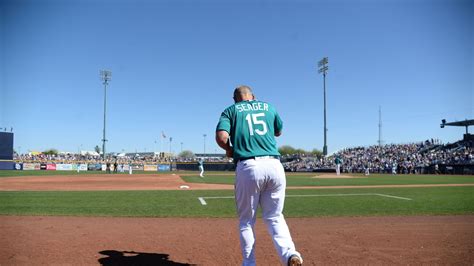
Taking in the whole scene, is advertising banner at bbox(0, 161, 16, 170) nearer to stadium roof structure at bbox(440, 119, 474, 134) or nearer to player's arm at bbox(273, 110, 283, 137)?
player's arm at bbox(273, 110, 283, 137)

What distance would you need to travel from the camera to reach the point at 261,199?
3998 millimetres

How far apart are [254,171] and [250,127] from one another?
0.54 metres

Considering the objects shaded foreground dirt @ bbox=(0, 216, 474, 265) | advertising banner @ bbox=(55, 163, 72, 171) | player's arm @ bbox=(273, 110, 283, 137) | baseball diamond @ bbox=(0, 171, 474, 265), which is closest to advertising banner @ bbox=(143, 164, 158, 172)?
advertising banner @ bbox=(55, 163, 72, 171)

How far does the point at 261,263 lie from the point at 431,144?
178 ft

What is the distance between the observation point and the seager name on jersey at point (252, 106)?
406 cm

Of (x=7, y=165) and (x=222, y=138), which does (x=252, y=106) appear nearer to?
(x=222, y=138)

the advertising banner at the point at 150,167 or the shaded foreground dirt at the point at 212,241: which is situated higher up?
the shaded foreground dirt at the point at 212,241

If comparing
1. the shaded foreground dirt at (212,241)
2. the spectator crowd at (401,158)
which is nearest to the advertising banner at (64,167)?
the spectator crowd at (401,158)

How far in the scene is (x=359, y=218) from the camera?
8453mm

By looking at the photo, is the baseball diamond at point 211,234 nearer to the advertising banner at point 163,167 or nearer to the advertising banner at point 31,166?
the advertising banner at point 31,166

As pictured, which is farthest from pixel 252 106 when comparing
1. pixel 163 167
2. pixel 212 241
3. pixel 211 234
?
pixel 163 167

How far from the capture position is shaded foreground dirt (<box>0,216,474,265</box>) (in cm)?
490

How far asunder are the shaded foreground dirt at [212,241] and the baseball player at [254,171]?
1079 millimetres

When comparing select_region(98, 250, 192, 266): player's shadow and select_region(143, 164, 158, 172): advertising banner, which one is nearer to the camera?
select_region(98, 250, 192, 266): player's shadow
